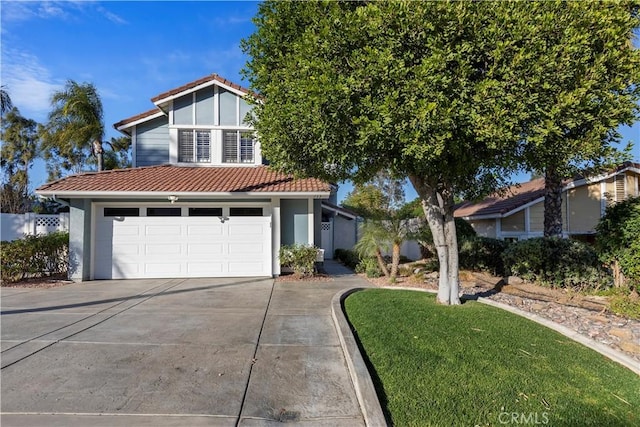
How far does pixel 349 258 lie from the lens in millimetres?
15547

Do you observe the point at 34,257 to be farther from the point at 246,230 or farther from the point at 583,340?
the point at 583,340

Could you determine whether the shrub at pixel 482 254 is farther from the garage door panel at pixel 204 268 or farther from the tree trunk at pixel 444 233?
the garage door panel at pixel 204 268

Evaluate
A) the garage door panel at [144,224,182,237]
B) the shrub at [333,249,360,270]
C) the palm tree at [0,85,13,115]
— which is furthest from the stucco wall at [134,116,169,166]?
the palm tree at [0,85,13,115]

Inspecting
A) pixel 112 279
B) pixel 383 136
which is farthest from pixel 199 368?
pixel 112 279

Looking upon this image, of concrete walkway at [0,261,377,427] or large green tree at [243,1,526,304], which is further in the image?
large green tree at [243,1,526,304]

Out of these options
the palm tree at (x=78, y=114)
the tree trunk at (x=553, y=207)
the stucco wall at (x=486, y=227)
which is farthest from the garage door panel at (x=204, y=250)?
the stucco wall at (x=486, y=227)

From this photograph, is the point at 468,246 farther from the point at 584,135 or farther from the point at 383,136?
the point at 383,136

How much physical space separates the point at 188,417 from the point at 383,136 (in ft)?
14.1

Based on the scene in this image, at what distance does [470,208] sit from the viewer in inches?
754

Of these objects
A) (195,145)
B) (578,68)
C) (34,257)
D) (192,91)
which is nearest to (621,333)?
Result: (578,68)

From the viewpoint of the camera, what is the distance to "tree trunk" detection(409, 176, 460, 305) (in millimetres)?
7137

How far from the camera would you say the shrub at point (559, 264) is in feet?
30.5

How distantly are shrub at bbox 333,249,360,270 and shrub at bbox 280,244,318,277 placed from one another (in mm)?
3231

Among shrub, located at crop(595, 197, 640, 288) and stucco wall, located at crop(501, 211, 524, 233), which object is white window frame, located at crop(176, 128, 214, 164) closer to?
shrub, located at crop(595, 197, 640, 288)
